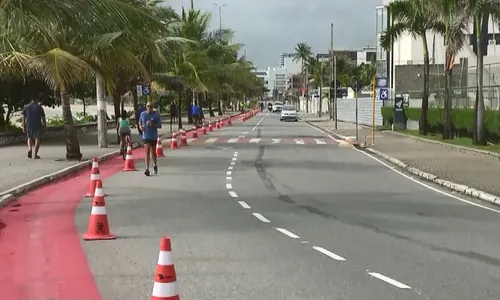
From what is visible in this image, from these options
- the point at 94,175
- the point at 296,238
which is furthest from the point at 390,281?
the point at 94,175

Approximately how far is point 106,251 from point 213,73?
154ft

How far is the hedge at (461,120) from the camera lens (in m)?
28.5

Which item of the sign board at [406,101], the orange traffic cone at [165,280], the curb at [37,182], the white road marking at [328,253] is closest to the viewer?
the orange traffic cone at [165,280]

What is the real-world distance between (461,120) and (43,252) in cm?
2783

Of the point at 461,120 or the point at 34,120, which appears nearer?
the point at 34,120

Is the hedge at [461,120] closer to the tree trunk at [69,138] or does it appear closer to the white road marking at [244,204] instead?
the tree trunk at [69,138]

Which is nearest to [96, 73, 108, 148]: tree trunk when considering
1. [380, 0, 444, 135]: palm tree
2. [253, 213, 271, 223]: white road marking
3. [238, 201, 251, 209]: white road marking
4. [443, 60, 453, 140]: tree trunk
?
[380, 0, 444, 135]: palm tree

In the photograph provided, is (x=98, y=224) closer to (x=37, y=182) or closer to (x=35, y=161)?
(x=37, y=182)

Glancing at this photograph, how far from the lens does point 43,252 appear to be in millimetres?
8820

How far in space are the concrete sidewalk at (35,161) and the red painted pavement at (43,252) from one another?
Answer: 7.32 ft

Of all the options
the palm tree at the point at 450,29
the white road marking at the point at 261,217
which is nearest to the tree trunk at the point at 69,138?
the white road marking at the point at 261,217

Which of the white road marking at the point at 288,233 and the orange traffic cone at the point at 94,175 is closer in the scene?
the white road marking at the point at 288,233

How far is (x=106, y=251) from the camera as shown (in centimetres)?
891

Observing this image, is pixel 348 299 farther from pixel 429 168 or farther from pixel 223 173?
pixel 429 168
